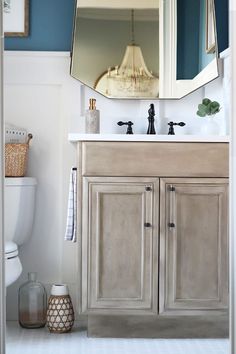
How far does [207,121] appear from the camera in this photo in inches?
140

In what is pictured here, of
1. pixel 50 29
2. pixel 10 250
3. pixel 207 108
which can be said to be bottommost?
pixel 10 250

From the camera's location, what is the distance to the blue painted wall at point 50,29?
3.68 m

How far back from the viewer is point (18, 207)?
3.47m

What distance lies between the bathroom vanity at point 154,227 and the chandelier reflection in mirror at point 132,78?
587 mm

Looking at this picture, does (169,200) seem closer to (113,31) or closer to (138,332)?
(138,332)

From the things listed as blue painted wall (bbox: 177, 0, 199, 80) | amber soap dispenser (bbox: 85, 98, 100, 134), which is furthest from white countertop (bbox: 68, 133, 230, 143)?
blue painted wall (bbox: 177, 0, 199, 80)

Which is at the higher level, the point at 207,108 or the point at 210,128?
the point at 207,108

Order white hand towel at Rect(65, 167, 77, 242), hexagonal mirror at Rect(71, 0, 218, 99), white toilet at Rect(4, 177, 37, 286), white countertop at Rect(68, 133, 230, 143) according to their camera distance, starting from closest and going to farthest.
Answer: white countertop at Rect(68, 133, 230, 143)
white hand towel at Rect(65, 167, 77, 242)
white toilet at Rect(4, 177, 37, 286)
hexagonal mirror at Rect(71, 0, 218, 99)

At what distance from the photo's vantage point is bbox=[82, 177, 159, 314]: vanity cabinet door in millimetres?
3152

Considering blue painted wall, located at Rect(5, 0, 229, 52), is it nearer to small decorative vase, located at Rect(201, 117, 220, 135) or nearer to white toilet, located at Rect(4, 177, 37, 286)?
small decorative vase, located at Rect(201, 117, 220, 135)

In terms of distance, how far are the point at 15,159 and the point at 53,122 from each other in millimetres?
348

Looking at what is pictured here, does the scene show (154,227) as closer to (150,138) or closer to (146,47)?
(150,138)

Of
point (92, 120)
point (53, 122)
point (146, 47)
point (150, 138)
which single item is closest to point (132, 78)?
point (146, 47)

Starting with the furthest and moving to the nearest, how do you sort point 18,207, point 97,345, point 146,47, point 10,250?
1. point 146,47
2. point 18,207
3. point 10,250
4. point 97,345
